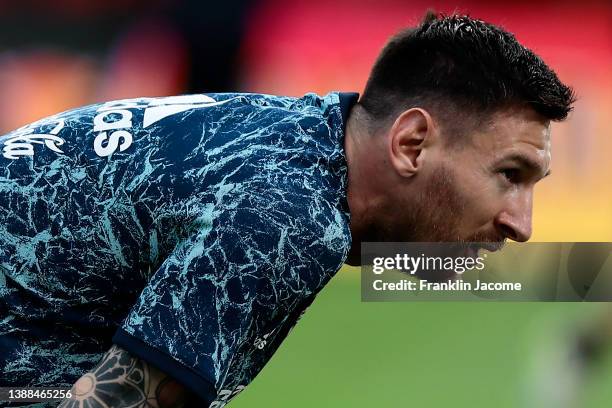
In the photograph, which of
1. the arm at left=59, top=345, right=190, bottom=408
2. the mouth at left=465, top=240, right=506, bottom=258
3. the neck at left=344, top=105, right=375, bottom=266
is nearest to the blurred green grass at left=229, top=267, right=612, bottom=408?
the mouth at left=465, top=240, right=506, bottom=258

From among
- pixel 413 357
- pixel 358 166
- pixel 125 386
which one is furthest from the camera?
pixel 413 357

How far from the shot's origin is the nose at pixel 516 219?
1806 millimetres

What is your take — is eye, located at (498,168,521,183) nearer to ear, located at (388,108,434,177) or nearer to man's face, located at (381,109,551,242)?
man's face, located at (381,109,551,242)

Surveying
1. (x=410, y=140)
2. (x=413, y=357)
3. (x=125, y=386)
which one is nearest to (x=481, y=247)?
(x=410, y=140)

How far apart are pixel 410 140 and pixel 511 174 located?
0.69ft

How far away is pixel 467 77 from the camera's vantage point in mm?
1807

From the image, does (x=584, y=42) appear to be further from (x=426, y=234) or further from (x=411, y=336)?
(x=426, y=234)

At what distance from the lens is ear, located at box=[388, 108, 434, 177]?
177 cm

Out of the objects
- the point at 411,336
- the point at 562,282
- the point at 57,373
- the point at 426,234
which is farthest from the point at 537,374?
the point at 57,373

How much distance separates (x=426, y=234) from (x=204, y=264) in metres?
0.55

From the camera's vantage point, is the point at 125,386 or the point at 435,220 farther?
the point at 435,220

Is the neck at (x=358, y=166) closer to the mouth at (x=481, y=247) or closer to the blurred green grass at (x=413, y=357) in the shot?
the mouth at (x=481, y=247)

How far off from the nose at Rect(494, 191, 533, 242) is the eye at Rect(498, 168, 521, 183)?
3 centimetres

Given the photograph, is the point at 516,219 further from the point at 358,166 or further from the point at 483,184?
the point at 358,166
